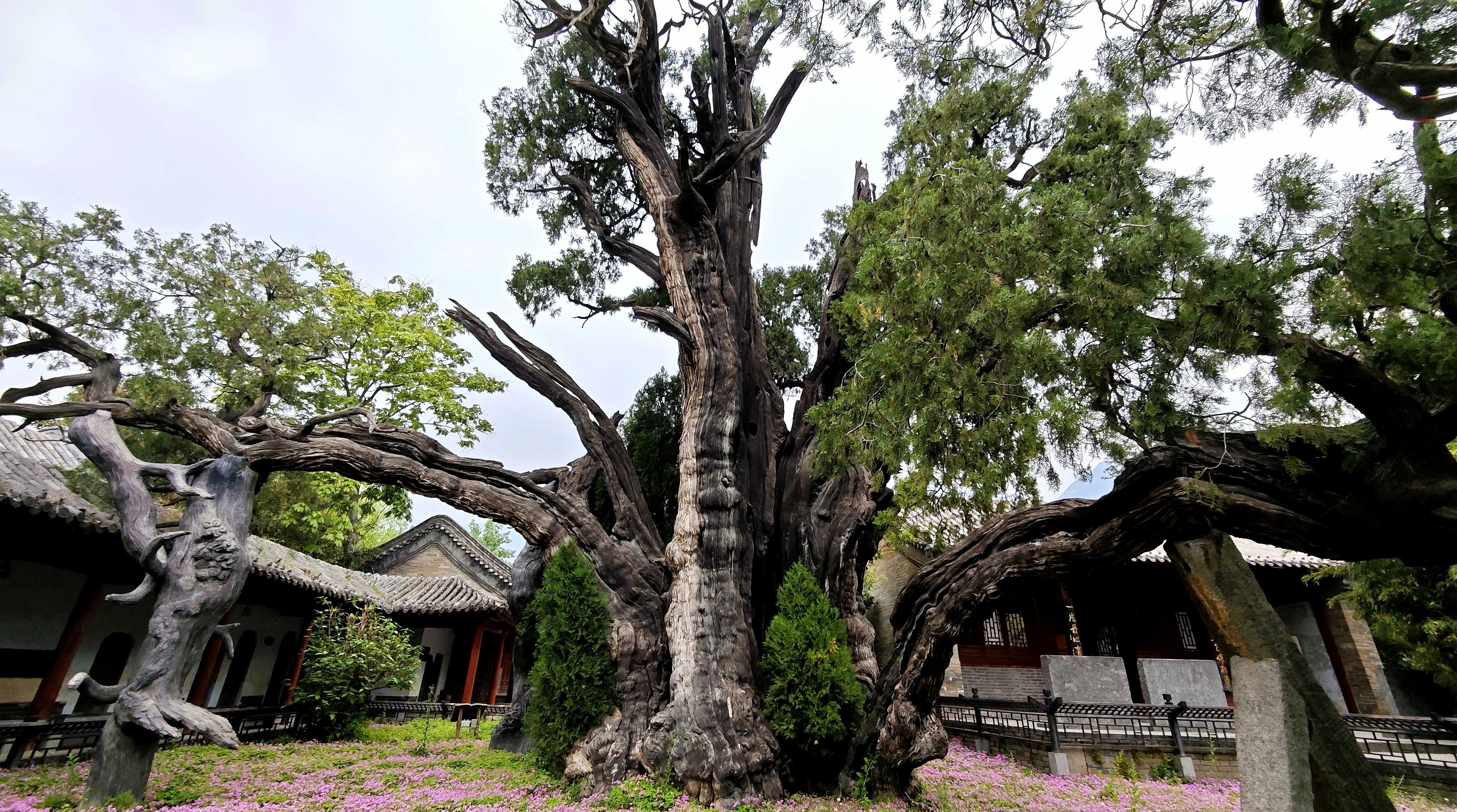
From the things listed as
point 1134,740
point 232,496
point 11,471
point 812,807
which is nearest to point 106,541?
point 11,471

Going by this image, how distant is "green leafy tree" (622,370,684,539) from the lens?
9516 mm

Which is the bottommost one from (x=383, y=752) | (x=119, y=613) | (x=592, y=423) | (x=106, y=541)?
(x=383, y=752)

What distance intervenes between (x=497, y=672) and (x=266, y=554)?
8.37 m

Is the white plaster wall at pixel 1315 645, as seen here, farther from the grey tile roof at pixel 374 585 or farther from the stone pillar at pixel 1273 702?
the grey tile roof at pixel 374 585

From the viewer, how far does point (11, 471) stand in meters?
6.64

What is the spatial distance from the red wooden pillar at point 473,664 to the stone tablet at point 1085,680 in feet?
40.3

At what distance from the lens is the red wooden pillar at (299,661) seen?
12.1 m

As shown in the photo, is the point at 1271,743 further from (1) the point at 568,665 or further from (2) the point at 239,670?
(2) the point at 239,670

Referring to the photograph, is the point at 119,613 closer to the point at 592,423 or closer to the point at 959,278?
the point at 592,423

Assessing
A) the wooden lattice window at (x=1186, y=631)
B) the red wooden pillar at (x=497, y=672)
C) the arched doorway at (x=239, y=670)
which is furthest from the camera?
the red wooden pillar at (x=497, y=672)

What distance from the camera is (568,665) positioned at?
19.7ft

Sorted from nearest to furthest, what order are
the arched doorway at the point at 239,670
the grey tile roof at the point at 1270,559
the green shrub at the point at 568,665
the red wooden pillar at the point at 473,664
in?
1. the green shrub at the point at 568,665
2. the grey tile roof at the point at 1270,559
3. the arched doorway at the point at 239,670
4. the red wooden pillar at the point at 473,664

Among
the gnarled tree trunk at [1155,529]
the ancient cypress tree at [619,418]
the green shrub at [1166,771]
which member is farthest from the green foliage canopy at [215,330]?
the green shrub at [1166,771]

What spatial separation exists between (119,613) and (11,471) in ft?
10.9
